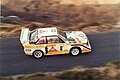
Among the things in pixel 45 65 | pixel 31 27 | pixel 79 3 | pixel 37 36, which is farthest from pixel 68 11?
pixel 45 65

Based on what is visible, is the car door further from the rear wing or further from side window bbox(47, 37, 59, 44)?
the rear wing

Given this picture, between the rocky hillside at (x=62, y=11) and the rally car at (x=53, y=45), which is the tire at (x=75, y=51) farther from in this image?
the rocky hillside at (x=62, y=11)

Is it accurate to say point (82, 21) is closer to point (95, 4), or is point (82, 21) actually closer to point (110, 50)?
point (95, 4)

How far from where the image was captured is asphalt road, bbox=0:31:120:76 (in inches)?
688

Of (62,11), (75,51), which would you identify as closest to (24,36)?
(75,51)

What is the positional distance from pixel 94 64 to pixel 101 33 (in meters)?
3.31

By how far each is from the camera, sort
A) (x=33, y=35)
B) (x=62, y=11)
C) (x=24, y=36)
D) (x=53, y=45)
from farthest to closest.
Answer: (x=62, y=11) < (x=24, y=36) < (x=33, y=35) < (x=53, y=45)

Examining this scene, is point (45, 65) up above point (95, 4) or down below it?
below

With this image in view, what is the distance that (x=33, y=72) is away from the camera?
Answer: 17219 mm

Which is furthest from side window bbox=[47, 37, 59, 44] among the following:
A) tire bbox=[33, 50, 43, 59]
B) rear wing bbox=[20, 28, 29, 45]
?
rear wing bbox=[20, 28, 29, 45]

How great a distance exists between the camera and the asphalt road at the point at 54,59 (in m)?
17.5

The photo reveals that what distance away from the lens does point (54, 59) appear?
719 inches

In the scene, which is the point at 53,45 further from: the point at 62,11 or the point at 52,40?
the point at 62,11

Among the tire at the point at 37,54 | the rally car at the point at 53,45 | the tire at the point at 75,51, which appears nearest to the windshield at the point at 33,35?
the rally car at the point at 53,45
